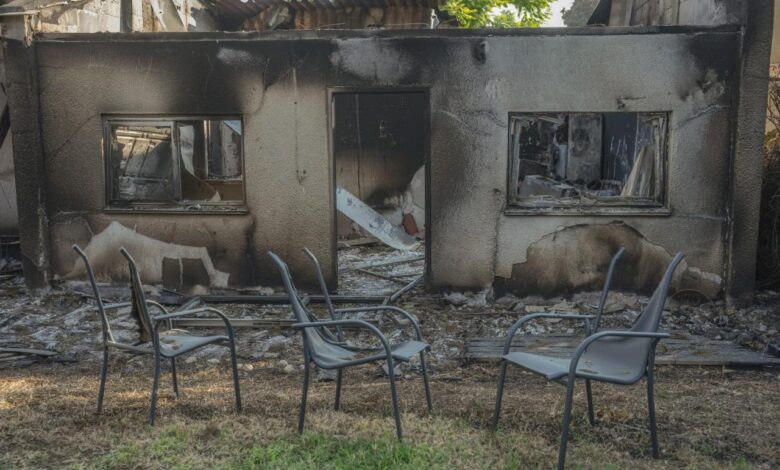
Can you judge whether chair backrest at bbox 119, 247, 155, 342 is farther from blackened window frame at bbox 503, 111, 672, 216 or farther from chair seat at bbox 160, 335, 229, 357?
blackened window frame at bbox 503, 111, 672, 216

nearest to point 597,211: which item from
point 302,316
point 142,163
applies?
point 302,316

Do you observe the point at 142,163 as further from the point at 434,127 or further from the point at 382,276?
the point at 434,127

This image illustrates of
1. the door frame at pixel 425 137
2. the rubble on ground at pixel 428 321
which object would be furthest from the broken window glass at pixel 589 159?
the rubble on ground at pixel 428 321

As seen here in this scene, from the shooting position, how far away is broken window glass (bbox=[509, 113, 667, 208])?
768 cm

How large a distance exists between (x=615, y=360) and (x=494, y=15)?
32.6 feet

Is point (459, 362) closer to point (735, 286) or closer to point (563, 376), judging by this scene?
point (563, 376)

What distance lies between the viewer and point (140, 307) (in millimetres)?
4270

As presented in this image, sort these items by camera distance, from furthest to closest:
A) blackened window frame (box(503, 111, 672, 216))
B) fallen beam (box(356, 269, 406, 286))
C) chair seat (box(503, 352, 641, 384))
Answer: fallen beam (box(356, 269, 406, 286))
blackened window frame (box(503, 111, 672, 216))
chair seat (box(503, 352, 641, 384))

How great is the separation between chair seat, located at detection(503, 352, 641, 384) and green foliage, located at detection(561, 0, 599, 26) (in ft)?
62.9

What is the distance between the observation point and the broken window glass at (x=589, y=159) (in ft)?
25.2

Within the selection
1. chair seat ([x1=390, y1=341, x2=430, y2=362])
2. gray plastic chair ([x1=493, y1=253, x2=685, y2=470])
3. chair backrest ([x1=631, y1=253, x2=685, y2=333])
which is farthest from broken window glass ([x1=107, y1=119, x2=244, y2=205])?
chair backrest ([x1=631, y1=253, x2=685, y2=333])

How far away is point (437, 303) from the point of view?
774 centimetres

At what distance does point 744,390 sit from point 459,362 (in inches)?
89.2

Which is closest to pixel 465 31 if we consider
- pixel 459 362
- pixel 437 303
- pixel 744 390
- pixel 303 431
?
pixel 437 303
